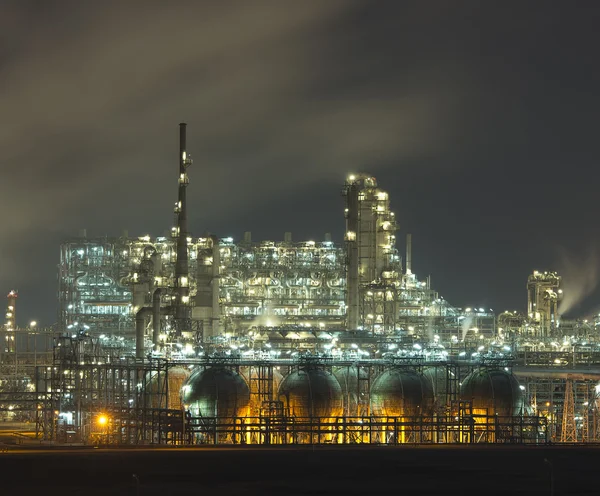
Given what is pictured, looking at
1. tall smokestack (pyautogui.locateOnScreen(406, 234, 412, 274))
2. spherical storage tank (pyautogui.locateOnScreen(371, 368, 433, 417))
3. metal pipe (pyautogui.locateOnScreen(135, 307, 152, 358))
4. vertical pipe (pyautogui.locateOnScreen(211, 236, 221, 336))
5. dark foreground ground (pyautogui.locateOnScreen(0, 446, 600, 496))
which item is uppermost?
tall smokestack (pyautogui.locateOnScreen(406, 234, 412, 274))

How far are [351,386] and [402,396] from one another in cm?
1122

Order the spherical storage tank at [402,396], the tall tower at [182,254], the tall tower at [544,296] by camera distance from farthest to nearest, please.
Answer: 1. the tall tower at [544,296]
2. the tall tower at [182,254]
3. the spherical storage tank at [402,396]

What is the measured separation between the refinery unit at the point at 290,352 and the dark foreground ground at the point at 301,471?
6.10m

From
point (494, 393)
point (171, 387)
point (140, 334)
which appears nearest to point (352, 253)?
point (140, 334)

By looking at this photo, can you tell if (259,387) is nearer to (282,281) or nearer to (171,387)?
(171,387)

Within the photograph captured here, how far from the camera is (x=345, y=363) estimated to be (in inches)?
2943

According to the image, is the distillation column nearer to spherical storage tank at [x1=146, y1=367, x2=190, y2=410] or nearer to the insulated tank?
the insulated tank

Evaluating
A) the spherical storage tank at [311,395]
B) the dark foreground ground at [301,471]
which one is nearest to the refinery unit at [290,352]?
the spherical storage tank at [311,395]

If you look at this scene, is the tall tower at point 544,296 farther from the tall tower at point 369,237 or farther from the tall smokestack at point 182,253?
the tall smokestack at point 182,253

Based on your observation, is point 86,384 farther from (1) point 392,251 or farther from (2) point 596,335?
(2) point 596,335

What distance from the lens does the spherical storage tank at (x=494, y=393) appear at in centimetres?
7338

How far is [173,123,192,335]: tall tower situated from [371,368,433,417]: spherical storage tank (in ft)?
94.5

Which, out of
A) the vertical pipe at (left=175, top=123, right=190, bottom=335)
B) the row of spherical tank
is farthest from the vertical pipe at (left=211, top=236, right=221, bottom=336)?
the row of spherical tank

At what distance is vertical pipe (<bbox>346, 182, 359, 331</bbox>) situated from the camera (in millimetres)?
118250
